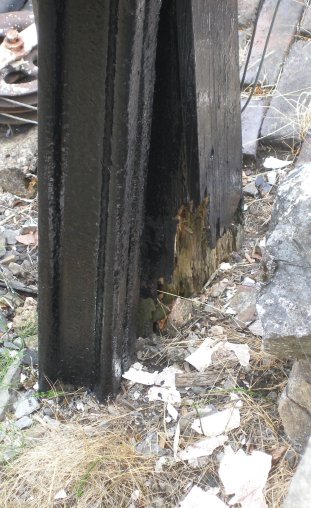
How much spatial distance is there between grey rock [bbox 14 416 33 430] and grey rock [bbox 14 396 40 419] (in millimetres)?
24

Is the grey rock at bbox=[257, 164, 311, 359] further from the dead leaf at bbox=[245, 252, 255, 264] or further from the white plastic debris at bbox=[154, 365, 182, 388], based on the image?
the dead leaf at bbox=[245, 252, 255, 264]

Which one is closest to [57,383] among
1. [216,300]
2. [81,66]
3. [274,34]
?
[216,300]

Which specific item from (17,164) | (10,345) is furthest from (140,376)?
(17,164)

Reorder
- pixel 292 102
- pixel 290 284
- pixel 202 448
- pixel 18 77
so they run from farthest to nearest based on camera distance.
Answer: pixel 18 77 < pixel 292 102 < pixel 202 448 < pixel 290 284

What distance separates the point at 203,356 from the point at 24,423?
24.6 inches

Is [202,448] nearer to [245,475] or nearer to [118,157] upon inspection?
[245,475]

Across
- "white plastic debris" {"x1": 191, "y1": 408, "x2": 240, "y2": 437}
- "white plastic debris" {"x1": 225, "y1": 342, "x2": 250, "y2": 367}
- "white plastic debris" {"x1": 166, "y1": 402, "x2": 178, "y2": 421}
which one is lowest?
"white plastic debris" {"x1": 166, "y1": 402, "x2": 178, "y2": 421}

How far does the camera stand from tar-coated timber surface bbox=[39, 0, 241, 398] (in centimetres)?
206

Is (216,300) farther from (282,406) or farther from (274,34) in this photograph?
(274,34)

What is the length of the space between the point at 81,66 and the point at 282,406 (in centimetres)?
113

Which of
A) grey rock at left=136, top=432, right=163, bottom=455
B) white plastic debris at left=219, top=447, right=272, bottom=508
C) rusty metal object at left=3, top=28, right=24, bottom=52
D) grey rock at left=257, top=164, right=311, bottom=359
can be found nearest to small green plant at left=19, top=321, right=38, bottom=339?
grey rock at left=136, top=432, right=163, bottom=455

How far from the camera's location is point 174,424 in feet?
8.31

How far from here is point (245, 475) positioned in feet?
7.72

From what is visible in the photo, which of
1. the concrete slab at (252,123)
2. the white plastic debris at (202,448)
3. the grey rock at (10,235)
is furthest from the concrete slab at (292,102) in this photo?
the white plastic debris at (202,448)
